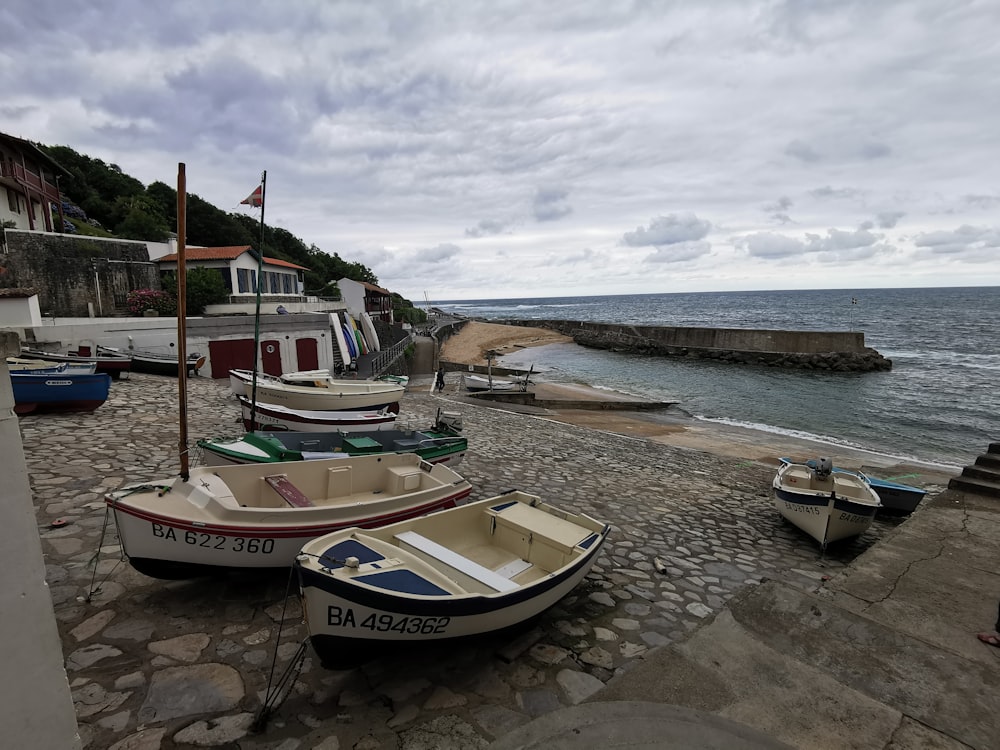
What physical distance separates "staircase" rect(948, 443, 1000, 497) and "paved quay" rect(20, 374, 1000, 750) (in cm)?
47

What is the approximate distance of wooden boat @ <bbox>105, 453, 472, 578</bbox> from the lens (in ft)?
14.4

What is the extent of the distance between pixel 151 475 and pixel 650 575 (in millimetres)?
7847

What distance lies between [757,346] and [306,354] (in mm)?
42063

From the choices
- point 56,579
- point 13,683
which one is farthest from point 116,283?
point 13,683

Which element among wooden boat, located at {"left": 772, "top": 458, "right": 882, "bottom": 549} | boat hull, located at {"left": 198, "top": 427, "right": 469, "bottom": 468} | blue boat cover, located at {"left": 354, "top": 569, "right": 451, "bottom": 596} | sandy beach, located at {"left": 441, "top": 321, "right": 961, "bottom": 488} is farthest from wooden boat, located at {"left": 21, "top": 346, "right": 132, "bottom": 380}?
wooden boat, located at {"left": 772, "top": 458, "right": 882, "bottom": 549}

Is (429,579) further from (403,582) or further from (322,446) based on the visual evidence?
(322,446)

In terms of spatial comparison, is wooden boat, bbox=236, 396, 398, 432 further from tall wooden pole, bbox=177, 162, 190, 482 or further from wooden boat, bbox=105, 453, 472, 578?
tall wooden pole, bbox=177, 162, 190, 482

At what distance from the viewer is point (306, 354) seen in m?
24.1

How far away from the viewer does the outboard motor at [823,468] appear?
27.2 ft

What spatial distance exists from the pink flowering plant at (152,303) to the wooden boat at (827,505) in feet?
84.5

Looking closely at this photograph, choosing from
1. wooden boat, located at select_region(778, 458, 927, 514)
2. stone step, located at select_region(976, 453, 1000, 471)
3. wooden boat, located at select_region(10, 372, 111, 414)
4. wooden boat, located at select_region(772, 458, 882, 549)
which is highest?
wooden boat, located at select_region(10, 372, 111, 414)

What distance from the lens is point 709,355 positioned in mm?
49031

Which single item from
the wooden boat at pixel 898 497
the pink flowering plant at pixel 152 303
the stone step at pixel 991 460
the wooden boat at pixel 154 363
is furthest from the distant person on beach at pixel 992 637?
the pink flowering plant at pixel 152 303

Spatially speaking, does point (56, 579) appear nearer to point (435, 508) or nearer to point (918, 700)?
point (435, 508)
